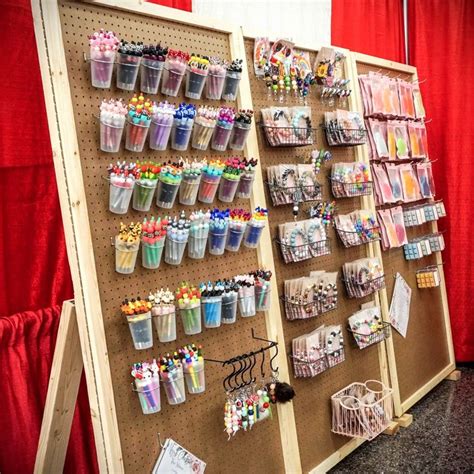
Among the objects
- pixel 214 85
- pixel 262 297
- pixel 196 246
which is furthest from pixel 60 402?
pixel 214 85

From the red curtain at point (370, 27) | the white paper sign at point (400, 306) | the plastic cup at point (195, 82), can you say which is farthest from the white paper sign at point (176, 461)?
the red curtain at point (370, 27)

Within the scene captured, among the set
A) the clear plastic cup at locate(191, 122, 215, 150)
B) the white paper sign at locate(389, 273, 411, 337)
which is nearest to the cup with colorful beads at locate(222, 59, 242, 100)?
the clear plastic cup at locate(191, 122, 215, 150)

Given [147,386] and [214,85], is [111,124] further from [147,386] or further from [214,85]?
[147,386]

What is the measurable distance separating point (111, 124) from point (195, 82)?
0.42 metres

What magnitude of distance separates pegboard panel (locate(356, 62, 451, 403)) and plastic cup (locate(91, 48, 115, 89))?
1.71 meters

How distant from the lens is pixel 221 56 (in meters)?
2.21

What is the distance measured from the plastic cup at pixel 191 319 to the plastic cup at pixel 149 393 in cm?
21

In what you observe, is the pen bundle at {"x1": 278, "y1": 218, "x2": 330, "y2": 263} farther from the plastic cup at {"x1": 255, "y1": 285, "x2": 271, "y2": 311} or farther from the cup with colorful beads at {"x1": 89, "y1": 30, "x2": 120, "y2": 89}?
the cup with colorful beads at {"x1": 89, "y1": 30, "x2": 120, "y2": 89}

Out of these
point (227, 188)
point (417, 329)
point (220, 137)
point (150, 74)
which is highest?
point (150, 74)

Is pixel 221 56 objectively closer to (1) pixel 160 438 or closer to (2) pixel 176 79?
(2) pixel 176 79

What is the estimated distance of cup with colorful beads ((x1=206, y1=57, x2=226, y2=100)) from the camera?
2059 millimetres

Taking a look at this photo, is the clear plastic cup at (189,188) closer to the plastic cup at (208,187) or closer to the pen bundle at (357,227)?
the plastic cup at (208,187)

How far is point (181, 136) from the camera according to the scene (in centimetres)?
194

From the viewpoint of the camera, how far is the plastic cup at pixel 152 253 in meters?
1.81
